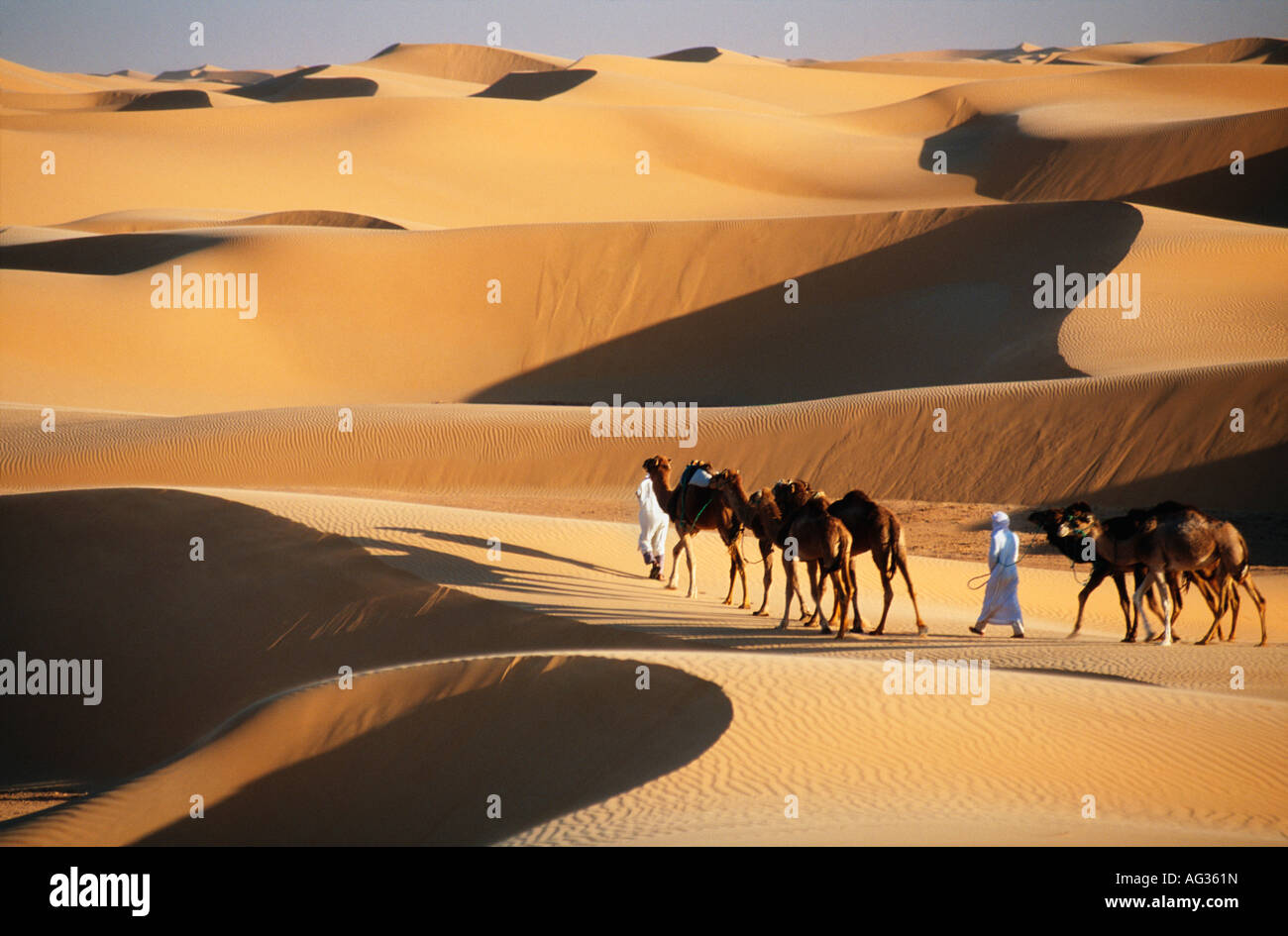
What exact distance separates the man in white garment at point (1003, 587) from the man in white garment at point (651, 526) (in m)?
3.57

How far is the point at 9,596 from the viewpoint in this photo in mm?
14078

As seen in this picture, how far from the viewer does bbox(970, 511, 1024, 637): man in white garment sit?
11.1 meters

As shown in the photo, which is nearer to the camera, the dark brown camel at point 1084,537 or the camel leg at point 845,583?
the camel leg at point 845,583

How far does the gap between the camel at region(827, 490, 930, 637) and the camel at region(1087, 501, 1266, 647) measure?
1.90 m

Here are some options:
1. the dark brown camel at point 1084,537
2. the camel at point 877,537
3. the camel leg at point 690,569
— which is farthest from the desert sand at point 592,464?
the dark brown camel at point 1084,537

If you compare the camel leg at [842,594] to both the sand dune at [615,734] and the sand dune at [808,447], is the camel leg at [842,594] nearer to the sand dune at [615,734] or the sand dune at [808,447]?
the sand dune at [615,734]

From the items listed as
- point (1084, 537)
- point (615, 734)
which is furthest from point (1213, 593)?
point (615, 734)

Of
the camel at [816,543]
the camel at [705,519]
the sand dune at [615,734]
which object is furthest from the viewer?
the camel at [705,519]

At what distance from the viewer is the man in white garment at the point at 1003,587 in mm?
11078

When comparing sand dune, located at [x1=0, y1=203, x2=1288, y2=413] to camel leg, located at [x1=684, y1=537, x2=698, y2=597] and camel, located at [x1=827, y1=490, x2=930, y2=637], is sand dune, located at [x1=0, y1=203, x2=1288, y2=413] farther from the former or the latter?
camel, located at [x1=827, y1=490, x2=930, y2=637]

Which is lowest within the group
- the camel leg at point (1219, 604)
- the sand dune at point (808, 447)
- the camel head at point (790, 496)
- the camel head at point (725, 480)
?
the camel leg at point (1219, 604)

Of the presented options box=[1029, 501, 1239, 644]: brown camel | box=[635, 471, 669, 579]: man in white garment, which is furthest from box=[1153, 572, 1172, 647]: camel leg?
box=[635, 471, 669, 579]: man in white garment

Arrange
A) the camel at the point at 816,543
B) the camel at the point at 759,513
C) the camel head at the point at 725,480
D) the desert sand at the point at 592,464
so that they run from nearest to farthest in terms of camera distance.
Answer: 1. the desert sand at the point at 592,464
2. the camel at the point at 816,543
3. the camel at the point at 759,513
4. the camel head at the point at 725,480
